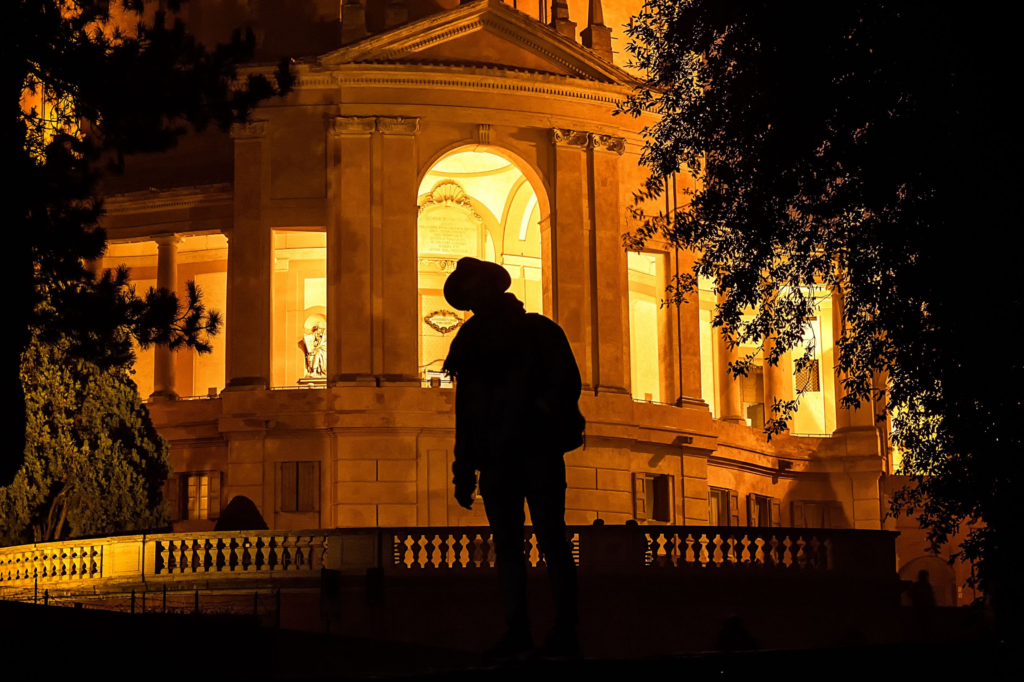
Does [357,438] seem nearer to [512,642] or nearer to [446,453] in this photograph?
[446,453]

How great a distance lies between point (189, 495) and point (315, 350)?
583 cm

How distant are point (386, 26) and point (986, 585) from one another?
109 feet

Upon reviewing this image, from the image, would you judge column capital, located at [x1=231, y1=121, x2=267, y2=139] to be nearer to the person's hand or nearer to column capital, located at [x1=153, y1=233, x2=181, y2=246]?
column capital, located at [x1=153, y1=233, x2=181, y2=246]

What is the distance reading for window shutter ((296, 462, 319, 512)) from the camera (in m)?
42.8

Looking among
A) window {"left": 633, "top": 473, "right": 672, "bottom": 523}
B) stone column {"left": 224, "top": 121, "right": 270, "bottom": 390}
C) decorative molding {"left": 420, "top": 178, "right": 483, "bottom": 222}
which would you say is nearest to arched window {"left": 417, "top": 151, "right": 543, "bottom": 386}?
decorative molding {"left": 420, "top": 178, "right": 483, "bottom": 222}

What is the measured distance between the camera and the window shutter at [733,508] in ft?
163

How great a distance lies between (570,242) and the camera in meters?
45.5

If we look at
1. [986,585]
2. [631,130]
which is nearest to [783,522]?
[631,130]

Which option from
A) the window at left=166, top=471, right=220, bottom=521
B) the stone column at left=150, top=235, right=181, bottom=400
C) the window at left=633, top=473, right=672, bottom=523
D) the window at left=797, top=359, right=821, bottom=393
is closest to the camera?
the window at left=166, top=471, right=220, bottom=521

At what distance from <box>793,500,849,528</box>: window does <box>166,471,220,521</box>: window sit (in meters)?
19.2

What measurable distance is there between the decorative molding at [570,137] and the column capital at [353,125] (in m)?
5.05

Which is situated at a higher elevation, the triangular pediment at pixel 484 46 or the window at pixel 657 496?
the triangular pediment at pixel 484 46

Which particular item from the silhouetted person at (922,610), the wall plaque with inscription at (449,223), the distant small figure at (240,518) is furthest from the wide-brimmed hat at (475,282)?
the wall plaque with inscription at (449,223)

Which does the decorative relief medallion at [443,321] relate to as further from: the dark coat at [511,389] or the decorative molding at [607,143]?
the dark coat at [511,389]
